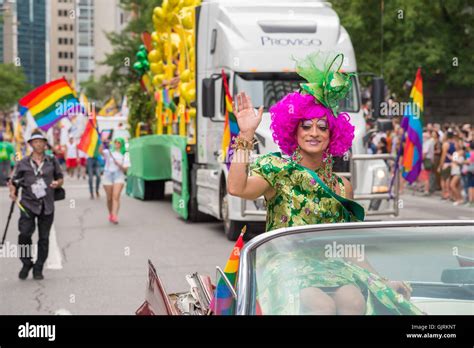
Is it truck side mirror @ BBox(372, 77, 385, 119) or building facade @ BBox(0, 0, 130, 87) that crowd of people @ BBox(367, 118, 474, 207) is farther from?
building facade @ BBox(0, 0, 130, 87)

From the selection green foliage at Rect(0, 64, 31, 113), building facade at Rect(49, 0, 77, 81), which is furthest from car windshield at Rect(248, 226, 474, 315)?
building facade at Rect(49, 0, 77, 81)

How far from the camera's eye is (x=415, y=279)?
13.1 feet

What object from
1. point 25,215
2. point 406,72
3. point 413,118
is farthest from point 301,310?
point 406,72

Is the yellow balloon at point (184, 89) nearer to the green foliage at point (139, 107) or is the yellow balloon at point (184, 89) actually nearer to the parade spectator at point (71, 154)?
the green foliage at point (139, 107)

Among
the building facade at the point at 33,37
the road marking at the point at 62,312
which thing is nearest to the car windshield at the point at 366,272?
the road marking at the point at 62,312

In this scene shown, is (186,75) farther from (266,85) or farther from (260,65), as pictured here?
(266,85)

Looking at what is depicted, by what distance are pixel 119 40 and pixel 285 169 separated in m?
49.1

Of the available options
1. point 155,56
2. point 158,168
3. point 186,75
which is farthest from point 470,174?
point 186,75

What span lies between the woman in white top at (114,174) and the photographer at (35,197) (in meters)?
6.59

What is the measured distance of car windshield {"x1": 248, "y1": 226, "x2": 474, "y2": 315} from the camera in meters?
3.68

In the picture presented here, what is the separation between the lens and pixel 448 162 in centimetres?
2395

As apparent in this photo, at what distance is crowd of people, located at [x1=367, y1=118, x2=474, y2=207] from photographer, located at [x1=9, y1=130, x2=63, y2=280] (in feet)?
36.2

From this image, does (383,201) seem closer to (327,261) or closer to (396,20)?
(327,261)
